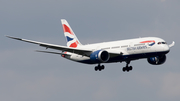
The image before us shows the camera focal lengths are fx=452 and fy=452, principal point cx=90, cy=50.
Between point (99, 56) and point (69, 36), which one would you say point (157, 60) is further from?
point (69, 36)

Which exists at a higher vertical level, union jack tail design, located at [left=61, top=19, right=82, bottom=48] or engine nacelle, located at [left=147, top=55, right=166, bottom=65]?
union jack tail design, located at [left=61, top=19, right=82, bottom=48]

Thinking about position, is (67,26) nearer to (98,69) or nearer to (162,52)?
Result: (98,69)

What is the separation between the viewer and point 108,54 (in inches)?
3009

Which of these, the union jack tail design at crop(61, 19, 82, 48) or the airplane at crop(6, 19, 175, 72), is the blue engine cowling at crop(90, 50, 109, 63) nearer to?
the airplane at crop(6, 19, 175, 72)

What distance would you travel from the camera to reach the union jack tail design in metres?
88.9

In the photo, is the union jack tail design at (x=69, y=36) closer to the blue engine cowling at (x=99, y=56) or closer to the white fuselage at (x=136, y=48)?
the white fuselage at (x=136, y=48)

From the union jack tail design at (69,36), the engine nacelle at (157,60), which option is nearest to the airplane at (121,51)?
the engine nacelle at (157,60)

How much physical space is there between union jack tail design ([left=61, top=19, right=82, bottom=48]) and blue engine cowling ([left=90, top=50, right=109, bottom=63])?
13.0m

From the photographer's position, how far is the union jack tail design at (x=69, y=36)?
292 feet

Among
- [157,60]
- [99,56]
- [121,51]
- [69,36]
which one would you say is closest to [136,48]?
[121,51]

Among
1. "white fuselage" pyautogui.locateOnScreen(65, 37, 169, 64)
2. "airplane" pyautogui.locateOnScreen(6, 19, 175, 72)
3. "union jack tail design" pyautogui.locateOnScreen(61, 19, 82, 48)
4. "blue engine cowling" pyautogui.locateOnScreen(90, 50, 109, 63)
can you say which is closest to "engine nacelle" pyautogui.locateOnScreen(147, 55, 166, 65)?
"airplane" pyautogui.locateOnScreen(6, 19, 175, 72)

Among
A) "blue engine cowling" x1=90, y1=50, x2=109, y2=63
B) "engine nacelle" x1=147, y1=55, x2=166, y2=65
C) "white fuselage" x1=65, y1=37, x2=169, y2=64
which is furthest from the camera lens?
"engine nacelle" x1=147, y1=55, x2=166, y2=65

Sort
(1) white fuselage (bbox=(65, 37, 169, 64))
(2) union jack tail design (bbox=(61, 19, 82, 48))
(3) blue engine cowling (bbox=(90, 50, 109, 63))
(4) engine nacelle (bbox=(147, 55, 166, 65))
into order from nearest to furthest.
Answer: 1. (1) white fuselage (bbox=(65, 37, 169, 64))
2. (3) blue engine cowling (bbox=(90, 50, 109, 63))
3. (4) engine nacelle (bbox=(147, 55, 166, 65))
4. (2) union jack tail design (bbox=(61, 19, 82, 48))

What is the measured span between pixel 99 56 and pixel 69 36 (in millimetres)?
16822
